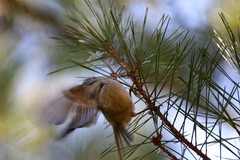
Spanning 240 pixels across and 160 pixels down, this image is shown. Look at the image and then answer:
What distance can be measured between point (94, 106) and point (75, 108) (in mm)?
34

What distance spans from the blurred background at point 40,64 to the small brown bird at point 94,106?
1.55 ft

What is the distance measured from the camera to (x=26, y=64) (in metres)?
1.43

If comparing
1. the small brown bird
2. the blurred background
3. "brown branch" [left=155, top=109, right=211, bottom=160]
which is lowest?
"brown branch" [left=155, top=109, right=211, bottom=160]

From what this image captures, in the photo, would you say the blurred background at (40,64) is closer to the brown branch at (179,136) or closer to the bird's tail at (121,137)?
the bird's tail at (121,137)

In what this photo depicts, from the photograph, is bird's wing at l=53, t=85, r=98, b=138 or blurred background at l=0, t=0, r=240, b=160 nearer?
bird's wing at l=53, t=85, r=98, b=138

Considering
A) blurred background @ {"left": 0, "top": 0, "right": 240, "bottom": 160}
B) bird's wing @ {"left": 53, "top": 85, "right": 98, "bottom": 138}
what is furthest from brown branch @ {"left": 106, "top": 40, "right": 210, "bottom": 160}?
blurred background @ {"left": 0, "top": 0, "right": 240, "bottom": 160}

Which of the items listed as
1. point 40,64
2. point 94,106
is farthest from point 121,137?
point 40,64

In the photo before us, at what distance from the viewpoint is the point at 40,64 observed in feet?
4.70

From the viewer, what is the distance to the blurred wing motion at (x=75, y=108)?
0.77 meters

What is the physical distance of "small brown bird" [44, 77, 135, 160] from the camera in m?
0.75

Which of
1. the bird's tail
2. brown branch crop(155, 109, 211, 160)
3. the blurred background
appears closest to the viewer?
brown branch crop(155, 109, 211, 160)

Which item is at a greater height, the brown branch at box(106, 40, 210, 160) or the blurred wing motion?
the blurred wing motion

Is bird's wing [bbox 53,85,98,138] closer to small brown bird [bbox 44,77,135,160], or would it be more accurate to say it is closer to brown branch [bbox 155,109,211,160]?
small brown bird [bbox 44,77,135,160]

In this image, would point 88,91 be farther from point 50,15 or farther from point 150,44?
point 50,15
